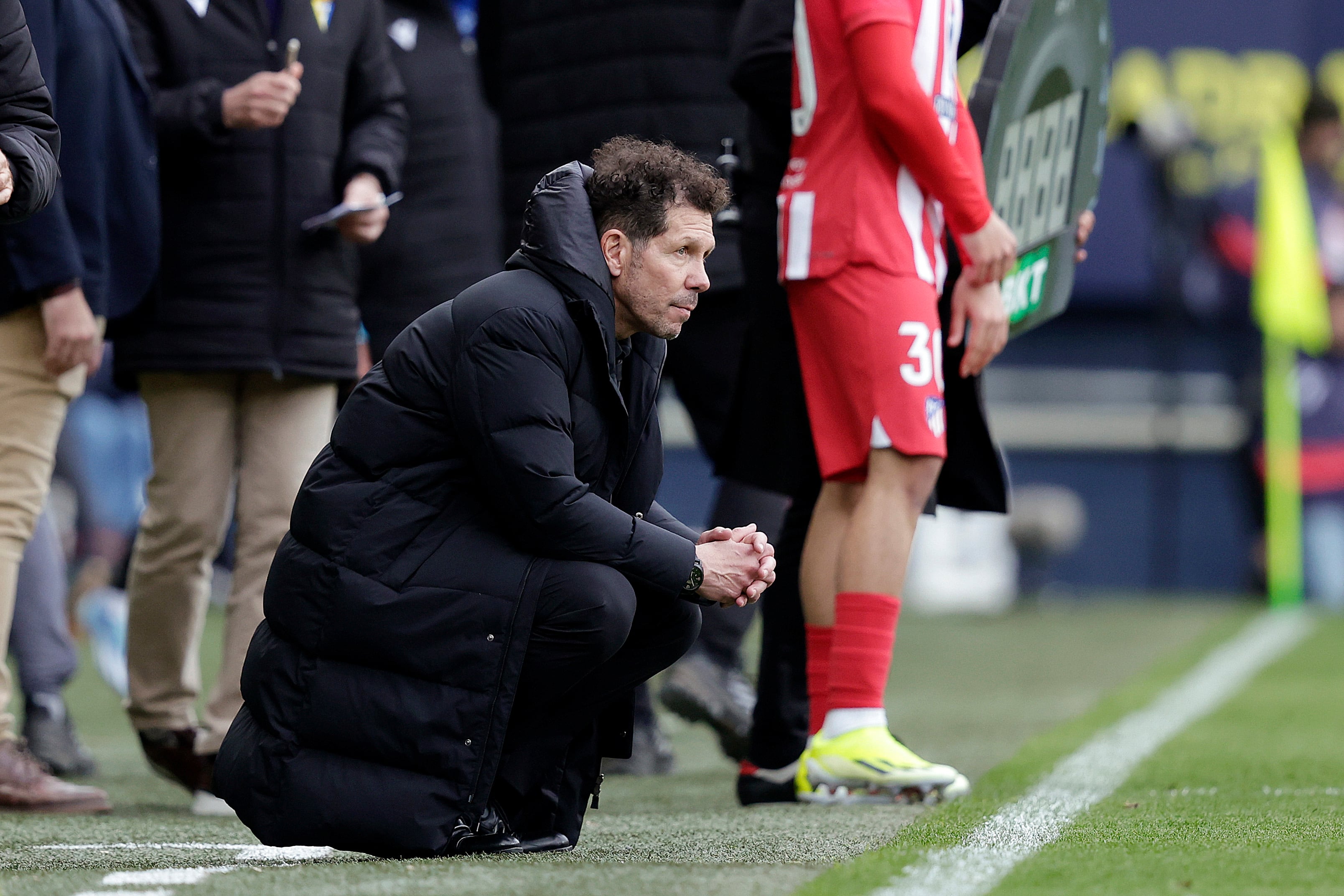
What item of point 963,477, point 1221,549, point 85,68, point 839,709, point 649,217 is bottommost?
point 1221,549

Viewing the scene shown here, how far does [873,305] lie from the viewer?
355 centimetres

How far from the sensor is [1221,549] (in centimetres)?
1158

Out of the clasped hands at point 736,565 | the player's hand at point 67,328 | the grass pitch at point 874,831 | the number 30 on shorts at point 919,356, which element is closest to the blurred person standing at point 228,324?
the player's hand at point 67,328

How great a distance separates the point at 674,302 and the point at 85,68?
146cm

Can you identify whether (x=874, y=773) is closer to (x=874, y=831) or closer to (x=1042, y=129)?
(x=874, y=831)

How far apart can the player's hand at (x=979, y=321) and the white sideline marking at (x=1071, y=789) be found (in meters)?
0.79

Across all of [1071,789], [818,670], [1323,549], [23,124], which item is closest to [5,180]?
[23,124]

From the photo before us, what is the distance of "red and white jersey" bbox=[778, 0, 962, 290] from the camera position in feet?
11.8

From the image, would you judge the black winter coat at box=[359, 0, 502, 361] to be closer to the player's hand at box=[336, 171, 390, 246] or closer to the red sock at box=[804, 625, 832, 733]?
the player's hand at box=[336, 171, 390, 246]

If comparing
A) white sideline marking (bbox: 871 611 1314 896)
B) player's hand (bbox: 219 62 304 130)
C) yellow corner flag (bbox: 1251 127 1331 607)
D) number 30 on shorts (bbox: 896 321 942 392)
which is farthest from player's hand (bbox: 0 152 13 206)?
yellow corner flag (bbox: 1251 127 1331 607)

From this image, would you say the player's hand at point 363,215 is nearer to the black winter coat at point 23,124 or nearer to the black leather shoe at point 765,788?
the black winter coat at point 23,124

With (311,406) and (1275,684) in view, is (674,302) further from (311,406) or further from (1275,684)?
(1275,684)

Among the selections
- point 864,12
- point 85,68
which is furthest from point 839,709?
point 85,68

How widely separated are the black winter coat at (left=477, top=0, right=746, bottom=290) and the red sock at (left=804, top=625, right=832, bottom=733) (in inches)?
38.8
